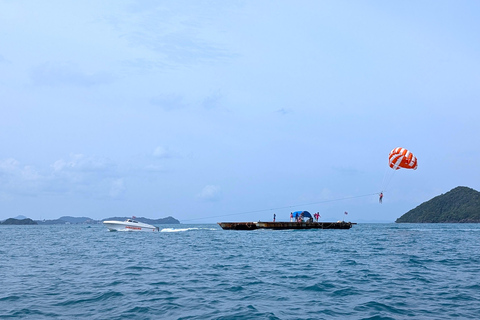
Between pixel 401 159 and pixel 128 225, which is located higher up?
pixel 401 159

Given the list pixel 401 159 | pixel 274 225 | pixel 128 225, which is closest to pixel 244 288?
pixel 401 159

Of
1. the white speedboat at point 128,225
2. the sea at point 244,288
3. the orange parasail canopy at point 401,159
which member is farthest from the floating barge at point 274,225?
the sea at point 244,288

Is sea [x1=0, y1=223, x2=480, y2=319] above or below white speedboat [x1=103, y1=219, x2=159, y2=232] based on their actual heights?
below

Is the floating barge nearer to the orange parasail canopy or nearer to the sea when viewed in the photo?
the orange parasail canopy

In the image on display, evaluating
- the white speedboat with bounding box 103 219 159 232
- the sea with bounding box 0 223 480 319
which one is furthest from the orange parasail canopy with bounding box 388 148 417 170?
the white speedboat with bounding box 103 219 159 232

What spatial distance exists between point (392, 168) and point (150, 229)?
4181 cm

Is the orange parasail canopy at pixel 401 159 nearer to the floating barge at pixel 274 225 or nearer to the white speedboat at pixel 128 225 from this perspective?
the floating barge at pixel 274 225

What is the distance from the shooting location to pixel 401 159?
49594 millimetres

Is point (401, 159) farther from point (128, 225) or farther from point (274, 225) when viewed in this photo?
point (128, 225)

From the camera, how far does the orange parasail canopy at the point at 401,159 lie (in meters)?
49.5

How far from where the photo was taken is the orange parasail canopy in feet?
163

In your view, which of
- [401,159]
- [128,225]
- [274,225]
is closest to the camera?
[401,159]

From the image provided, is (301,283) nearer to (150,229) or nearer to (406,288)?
(406,288)

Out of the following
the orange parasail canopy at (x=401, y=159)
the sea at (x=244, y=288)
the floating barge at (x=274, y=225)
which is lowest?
the sea at (x=244, y=288)
